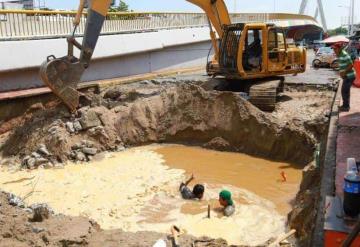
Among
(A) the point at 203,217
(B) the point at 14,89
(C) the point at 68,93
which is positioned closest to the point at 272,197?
(A) the point at 203,217

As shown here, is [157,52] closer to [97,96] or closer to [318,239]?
[97,96]

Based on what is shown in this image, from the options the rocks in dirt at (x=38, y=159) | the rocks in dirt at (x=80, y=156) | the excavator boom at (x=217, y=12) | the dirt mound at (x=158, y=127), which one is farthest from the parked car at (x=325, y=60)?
the rocks in dirt at (x=38, y=159)

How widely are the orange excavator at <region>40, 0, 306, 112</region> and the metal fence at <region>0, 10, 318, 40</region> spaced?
11.4 ft

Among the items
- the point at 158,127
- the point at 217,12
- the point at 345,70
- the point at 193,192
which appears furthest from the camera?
the point at 217,12

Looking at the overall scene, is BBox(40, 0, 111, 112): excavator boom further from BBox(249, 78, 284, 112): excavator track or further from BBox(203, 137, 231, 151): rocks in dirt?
BBox(249, 78, 284, 112): excavator track

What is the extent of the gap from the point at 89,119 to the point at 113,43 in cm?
674

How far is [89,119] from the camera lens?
1135 centimetres

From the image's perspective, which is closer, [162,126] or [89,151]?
[89,151]

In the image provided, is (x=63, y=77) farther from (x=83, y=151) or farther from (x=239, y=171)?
(x=239, y=171)

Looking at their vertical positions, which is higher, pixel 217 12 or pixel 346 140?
pixel 217 12

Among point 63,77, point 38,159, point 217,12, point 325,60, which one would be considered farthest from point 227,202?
point 325,60

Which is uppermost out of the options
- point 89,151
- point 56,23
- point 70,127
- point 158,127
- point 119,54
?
point 56,23

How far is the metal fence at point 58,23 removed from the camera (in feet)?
44.2

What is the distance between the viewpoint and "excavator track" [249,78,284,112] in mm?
11898
